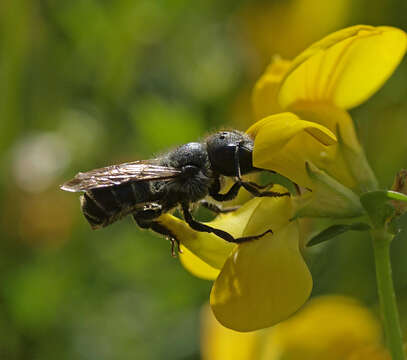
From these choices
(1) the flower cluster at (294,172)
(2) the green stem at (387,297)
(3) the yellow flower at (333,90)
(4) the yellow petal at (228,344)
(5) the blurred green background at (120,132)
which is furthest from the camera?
(5) the blurred green background at (120,132)

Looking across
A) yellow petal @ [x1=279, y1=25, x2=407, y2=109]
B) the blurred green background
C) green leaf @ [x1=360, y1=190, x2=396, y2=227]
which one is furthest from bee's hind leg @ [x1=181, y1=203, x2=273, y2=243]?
the blurred green background

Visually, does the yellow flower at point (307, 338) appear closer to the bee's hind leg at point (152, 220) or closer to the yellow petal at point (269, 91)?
the bee's hind leg at point (152, 220)

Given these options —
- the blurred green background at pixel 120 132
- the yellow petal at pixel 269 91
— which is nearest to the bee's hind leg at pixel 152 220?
the yellow petal at pixel 269 91

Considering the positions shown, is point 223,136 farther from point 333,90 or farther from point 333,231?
point 333,231

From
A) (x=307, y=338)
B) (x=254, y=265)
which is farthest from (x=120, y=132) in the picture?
(x=254, y=265)

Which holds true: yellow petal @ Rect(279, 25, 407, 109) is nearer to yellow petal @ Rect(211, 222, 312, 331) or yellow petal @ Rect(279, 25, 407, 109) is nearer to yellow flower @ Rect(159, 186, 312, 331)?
yellow flower @ Rect(159, 186, 312, 331)

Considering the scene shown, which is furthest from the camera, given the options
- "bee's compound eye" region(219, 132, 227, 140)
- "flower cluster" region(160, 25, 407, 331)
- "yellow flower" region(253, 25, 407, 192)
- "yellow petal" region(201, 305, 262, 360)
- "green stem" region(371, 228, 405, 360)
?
"yellow petal" region(201, 305, 262, 360)

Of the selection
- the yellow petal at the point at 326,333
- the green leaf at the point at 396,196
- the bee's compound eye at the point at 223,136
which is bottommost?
the yellow petal at the point at 326,333
